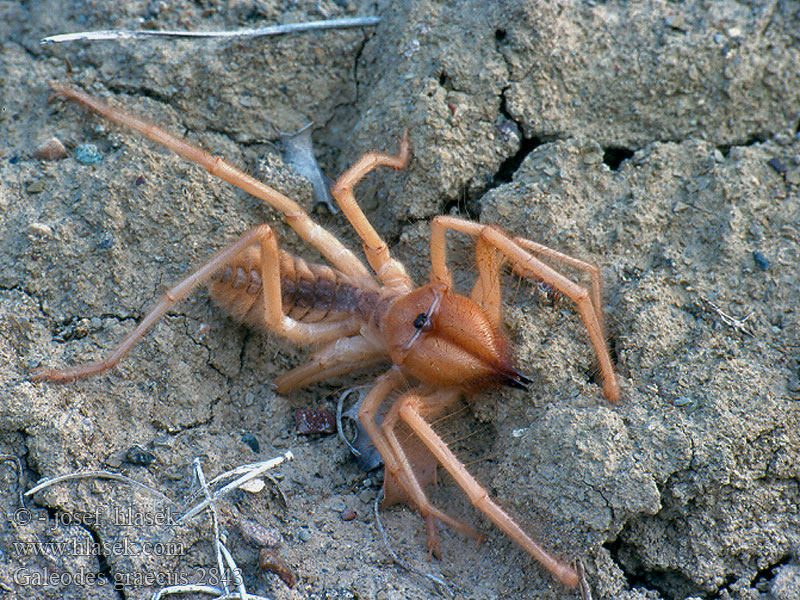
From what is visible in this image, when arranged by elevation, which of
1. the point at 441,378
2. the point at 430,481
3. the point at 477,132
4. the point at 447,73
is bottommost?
the point at 430,481

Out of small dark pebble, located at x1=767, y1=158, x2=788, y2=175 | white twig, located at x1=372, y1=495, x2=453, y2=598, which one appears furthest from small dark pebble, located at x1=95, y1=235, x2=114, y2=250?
small dark pebble, located at x1=767, y1=158, x2=788, y2=175

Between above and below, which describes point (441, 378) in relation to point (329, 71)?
below

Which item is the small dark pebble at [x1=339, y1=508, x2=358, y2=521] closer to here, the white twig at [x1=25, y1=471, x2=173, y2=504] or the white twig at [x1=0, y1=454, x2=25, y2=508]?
the white twig at [x1=25, y1=471, x2=173, y2=504]

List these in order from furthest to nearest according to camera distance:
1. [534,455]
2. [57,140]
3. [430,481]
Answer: [57,140]
[430,481]
[534,455]

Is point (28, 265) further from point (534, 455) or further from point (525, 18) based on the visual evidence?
point (525, 18)

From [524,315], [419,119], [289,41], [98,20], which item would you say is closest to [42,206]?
[98,20]

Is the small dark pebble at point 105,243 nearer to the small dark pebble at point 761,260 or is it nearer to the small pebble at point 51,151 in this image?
the small pebble at point 51,151
